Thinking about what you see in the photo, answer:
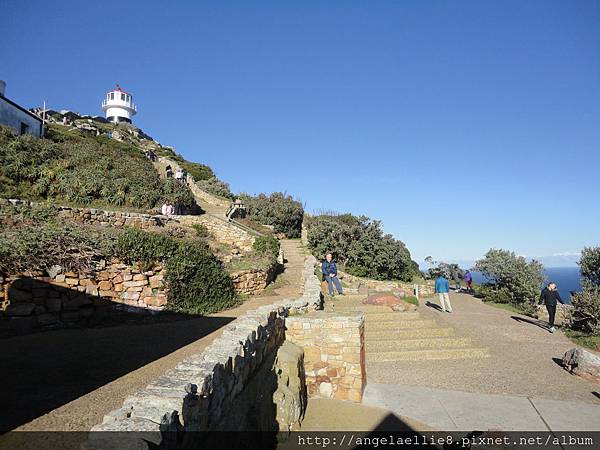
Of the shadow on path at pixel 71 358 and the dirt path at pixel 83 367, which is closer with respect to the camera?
the dirt path at pixel 83 367

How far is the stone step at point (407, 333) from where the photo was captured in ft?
31.6

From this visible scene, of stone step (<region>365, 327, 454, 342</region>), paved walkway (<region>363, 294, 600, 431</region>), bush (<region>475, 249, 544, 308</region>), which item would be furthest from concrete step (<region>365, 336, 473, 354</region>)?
bush (<region>475, 249, 544, 308</region>)

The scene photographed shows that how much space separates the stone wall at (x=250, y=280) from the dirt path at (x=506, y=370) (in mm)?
5753

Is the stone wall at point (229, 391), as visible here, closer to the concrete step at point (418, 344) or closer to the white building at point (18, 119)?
the concrete step at point (418, 344)

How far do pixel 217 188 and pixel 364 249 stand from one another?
19027mm

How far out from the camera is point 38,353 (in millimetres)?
6219

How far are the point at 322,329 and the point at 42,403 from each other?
472cm

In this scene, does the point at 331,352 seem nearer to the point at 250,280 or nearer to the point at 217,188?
the point at 250,280

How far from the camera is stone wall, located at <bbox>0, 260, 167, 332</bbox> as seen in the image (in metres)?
7.56

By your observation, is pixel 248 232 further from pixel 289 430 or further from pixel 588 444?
pixel 588 444

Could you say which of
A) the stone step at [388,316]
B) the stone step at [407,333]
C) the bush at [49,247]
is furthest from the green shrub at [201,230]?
the stone step at [407,333]

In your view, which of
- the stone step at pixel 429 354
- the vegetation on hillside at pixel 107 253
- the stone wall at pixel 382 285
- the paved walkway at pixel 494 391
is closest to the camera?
the paved walkway at pixel 494 391

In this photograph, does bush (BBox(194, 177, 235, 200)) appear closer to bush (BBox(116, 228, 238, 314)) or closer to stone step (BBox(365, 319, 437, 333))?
bush (BBox(116, 228, 238, 314))

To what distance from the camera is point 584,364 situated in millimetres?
7633
